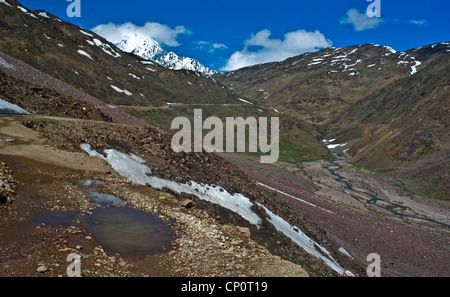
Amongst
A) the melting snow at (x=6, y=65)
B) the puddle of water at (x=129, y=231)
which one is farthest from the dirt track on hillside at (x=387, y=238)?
the melting snow at (x=6, y=65)

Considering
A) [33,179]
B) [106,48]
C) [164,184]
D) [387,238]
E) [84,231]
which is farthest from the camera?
[106,48]

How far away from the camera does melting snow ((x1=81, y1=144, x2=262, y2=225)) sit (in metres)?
16.3

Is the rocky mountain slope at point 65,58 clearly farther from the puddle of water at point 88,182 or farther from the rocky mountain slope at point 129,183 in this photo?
the puddle of water at point 88,182

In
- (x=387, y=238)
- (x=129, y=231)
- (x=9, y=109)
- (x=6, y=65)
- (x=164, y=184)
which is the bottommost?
(x=387, y=238)

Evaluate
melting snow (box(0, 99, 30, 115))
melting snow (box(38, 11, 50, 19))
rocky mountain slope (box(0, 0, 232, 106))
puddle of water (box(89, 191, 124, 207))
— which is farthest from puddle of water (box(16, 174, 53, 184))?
melting snow (box(38, 11, 50, 19))

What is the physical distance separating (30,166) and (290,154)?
266ft

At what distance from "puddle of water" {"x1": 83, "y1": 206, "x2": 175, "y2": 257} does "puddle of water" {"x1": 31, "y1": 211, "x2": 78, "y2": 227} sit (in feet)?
1.66

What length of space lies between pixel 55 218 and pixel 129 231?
2.53 m

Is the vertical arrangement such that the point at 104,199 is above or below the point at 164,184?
below

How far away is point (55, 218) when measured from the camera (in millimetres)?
10461

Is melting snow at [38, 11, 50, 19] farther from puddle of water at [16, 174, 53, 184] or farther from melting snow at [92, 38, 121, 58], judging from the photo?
puddle of water at [16, 174, 53, 184]

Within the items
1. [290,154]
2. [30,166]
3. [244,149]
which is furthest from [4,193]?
[290,154]

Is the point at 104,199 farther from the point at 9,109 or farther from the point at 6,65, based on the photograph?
the point at 6,65

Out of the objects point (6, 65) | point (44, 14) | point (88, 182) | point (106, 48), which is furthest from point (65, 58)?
point (44, 14)
